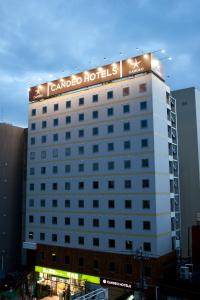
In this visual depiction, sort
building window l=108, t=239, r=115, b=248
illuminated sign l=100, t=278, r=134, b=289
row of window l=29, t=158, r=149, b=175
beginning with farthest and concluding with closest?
building window l=108, t=239, r=115, b=248
row of window l=29, t=158, r=149, b=175
illuminated sign l=100, t=278, r=134, b=289

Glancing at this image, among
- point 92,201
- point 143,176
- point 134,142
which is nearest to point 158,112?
point 134,142

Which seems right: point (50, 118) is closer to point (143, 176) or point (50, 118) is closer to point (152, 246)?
point (143, 176)

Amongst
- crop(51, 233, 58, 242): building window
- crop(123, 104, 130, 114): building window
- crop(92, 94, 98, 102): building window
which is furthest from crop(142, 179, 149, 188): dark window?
crop(51, 233, 58, 242): building window

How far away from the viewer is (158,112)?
53.6 metres

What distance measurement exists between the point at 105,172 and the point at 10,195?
23758 mm

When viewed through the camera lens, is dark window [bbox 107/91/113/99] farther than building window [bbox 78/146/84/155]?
No

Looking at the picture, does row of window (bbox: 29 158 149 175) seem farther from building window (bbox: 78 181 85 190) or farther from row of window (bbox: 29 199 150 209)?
row of window (bbox: 29 199 150 209)

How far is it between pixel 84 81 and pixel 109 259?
33.0 meters

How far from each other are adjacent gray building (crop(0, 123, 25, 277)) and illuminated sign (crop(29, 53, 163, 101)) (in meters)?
10.3

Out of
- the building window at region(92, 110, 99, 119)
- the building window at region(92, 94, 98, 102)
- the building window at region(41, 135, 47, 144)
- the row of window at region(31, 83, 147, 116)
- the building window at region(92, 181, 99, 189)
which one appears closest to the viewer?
the row of window at region(31, 83, 147, 116)

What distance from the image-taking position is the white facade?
50969mm

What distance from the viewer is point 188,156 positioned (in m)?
64.1

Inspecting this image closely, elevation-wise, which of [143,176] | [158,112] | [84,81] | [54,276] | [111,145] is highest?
[84,81]

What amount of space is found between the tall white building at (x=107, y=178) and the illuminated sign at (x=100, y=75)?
213mm
